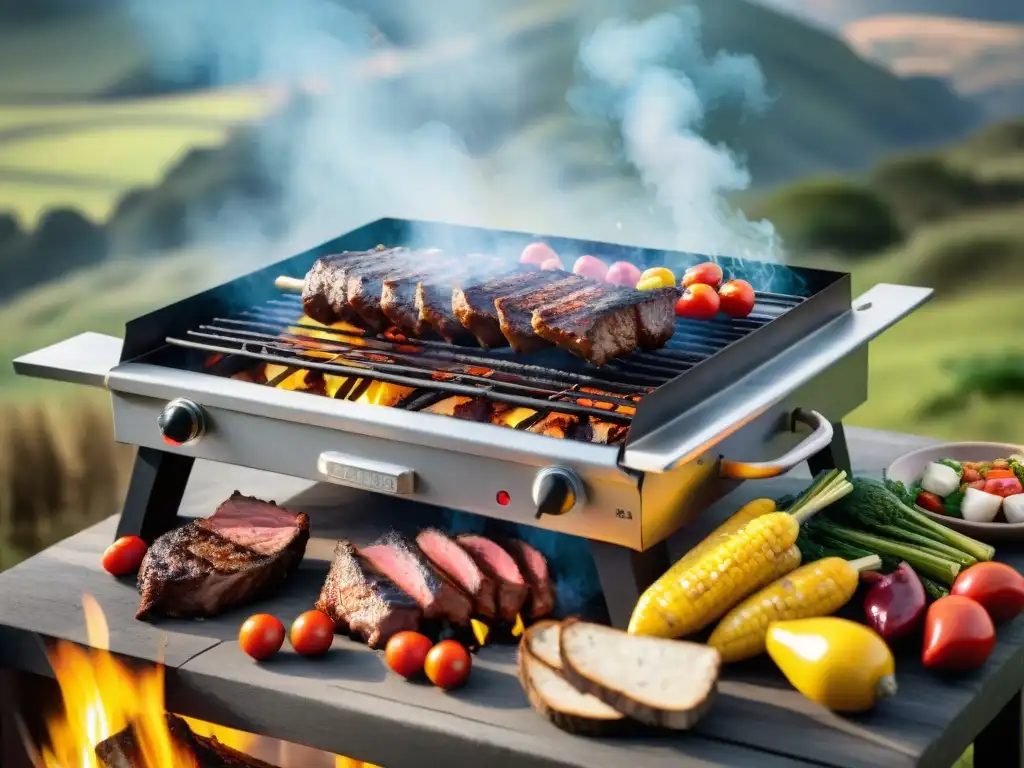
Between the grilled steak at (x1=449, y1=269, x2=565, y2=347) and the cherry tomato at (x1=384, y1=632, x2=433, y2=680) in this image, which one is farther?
the grilled steak at (x1=449, y1=269, x2=565, y2=347)

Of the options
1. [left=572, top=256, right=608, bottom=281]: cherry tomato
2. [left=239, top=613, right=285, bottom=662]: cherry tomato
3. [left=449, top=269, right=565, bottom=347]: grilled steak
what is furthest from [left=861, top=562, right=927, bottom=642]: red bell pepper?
[left=572, top=256, right=608, bottom=281]: cherry tomato

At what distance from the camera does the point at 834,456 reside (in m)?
4.30

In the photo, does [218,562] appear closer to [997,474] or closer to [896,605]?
[896,605]

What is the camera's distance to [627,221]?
1113 cm

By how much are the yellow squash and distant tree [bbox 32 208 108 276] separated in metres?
6.15

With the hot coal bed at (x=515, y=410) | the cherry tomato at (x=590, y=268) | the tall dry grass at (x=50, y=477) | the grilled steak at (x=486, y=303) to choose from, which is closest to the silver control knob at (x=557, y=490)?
the hot coal bed at (x=515, y=410)

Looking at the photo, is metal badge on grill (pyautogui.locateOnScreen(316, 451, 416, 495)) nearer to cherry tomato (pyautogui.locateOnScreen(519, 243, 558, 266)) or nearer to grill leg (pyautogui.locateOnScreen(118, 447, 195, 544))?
grill leg (pyautogui.locateOnScreen(118, 447, 195, 544))

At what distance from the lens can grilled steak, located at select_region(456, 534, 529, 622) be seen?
342cm

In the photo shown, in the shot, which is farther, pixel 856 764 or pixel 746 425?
pixel 746 425

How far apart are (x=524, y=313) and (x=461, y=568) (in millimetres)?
736

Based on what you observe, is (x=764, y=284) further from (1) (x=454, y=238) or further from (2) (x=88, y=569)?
(2) (x=88, y=569)

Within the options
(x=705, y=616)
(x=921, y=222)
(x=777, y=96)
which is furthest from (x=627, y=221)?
(x=705, y=616)

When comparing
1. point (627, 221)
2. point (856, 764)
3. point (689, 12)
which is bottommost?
point (627, 221)

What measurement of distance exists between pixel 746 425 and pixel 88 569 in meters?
1.97
